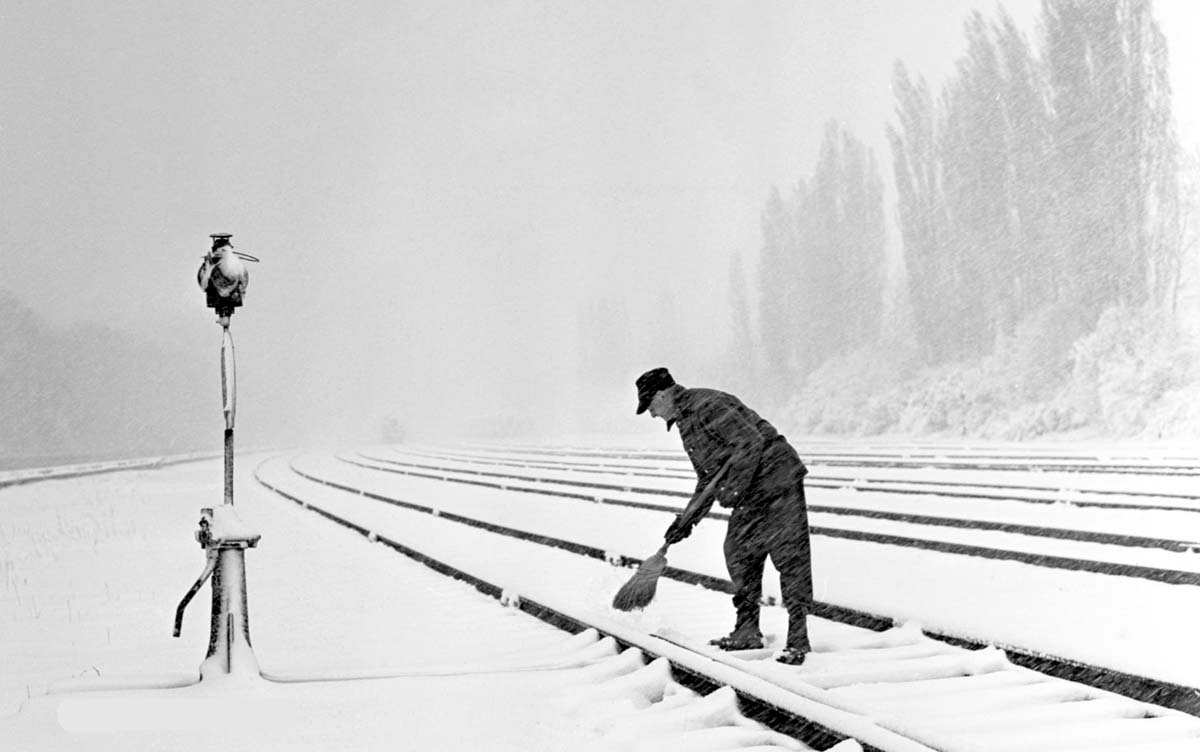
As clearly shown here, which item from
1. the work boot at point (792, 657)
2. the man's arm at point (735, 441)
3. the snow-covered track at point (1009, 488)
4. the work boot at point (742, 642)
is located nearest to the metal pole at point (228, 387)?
the man's arm at point (735, 441)

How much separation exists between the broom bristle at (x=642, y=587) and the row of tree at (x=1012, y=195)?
30665 mm

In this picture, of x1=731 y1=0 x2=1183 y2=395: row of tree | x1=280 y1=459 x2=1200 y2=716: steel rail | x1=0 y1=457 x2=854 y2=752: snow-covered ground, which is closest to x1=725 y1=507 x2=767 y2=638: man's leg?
x1=0 y1=457 x2=854 y2=752: snow-covered ground

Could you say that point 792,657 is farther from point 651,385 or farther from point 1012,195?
point 1012,195

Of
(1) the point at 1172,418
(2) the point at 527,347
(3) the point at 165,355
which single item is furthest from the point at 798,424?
(3) the point at 165,355

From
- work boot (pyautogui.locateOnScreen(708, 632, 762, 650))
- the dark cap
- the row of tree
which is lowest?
work boot (pyautogui.locateOnScreen(708, 632, 762, 650))

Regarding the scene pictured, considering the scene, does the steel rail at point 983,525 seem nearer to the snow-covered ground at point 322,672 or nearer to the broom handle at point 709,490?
the snow-covered ground at point 322,672

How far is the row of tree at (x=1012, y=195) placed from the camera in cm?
3309

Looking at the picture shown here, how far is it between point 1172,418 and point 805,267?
2661cm

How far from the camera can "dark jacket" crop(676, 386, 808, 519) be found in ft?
18.9

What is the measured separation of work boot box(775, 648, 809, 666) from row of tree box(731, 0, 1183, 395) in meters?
30.9

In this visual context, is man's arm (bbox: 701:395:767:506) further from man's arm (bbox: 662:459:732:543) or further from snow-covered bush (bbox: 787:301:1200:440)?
snow-covered bush (bbox: 787:301:1200:440)

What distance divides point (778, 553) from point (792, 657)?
577 mm

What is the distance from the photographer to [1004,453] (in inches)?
998

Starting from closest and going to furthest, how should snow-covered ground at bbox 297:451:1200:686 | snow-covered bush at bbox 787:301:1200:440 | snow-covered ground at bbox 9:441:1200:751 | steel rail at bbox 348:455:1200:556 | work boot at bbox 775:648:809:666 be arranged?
snow-covered ground at bbox 9:441:1200:751
work boot at bbox 775:648:809:666
snow-covered ground at bbox 297:451:1200:686
steel rail at bbox 348:455:1200:556
snow-covered bush at bbox 787:301:1200:440
